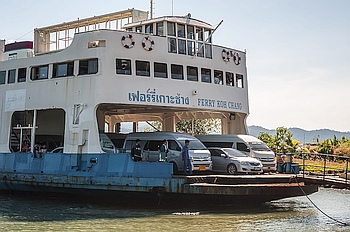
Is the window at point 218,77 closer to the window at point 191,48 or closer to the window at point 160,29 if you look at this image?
the window at point 191,48

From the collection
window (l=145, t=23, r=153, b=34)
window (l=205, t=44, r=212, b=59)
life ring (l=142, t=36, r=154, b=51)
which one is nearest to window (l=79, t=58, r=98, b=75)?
life ring (l=142, t=36, r=154, b=51)

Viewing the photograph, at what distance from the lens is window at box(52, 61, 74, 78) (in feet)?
63.8

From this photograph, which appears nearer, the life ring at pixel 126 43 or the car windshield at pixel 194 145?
the car windshield at pixel 194 145

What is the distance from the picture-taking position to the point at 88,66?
19.0 meters

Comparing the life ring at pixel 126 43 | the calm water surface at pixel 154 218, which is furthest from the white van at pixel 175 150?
the life ring at pixel 126 43

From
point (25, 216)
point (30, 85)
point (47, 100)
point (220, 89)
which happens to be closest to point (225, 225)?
point (25, 216)

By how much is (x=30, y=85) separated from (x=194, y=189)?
8806 mm

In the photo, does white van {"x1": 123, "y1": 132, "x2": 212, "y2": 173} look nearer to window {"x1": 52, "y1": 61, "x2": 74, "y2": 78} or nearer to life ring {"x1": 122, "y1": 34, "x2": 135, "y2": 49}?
life ring {"x1": 122, "y1": 34, "x2": 135, "y2": 49}

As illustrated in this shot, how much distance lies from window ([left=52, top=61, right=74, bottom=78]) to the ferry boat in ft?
0.12

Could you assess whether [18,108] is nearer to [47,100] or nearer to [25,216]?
[47,100]

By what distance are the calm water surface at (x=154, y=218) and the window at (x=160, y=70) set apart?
5.17 m

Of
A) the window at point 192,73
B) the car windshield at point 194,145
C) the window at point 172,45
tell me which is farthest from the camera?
the window at point 192,73

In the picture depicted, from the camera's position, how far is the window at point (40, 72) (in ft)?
66.6

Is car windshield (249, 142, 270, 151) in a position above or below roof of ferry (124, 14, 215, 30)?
below
